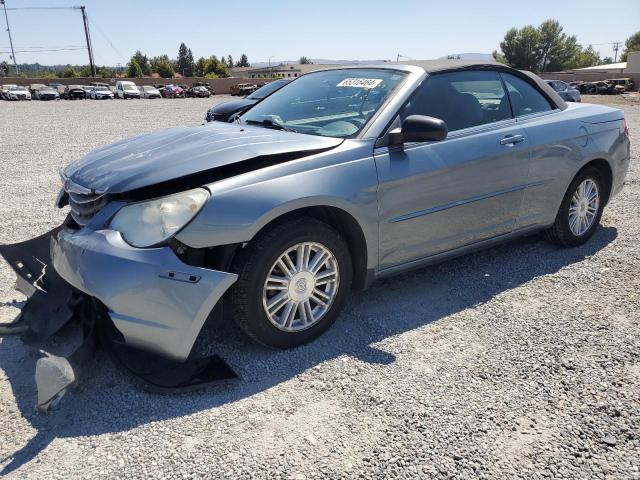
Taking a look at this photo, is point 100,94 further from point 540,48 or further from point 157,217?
point 540,48

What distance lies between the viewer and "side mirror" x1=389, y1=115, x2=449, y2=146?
3.18 meters

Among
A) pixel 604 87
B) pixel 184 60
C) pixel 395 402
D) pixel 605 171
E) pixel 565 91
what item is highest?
pixel 184 60

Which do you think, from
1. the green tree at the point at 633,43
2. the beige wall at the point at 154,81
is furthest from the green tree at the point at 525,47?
the beige wall at the point at 154,81

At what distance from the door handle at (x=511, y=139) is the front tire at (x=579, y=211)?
894mm

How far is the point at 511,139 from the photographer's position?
396 centimetres

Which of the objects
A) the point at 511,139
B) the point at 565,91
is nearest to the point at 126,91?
the point at 565,91

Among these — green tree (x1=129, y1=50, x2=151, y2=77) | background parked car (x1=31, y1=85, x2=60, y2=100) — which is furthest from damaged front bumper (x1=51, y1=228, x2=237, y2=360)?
green tree (x1=129, y1=50, x2=151, y2=77)

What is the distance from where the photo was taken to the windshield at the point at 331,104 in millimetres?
3496

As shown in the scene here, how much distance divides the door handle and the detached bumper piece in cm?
260

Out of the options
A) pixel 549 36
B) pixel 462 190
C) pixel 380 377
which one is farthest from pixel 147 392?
pixel 549 36

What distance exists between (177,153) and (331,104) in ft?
4.11

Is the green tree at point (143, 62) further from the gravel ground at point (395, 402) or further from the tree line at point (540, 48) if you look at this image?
the gravel ground at point (395, 402)

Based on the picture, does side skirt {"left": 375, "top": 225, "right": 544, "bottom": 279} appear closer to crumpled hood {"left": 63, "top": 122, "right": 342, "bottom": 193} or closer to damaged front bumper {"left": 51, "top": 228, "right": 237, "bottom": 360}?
crumpled hood {"left": 63, "top": 122, "right": 342, "bottom": 193}

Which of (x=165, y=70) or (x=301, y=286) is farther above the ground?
(x=165, y=70)
